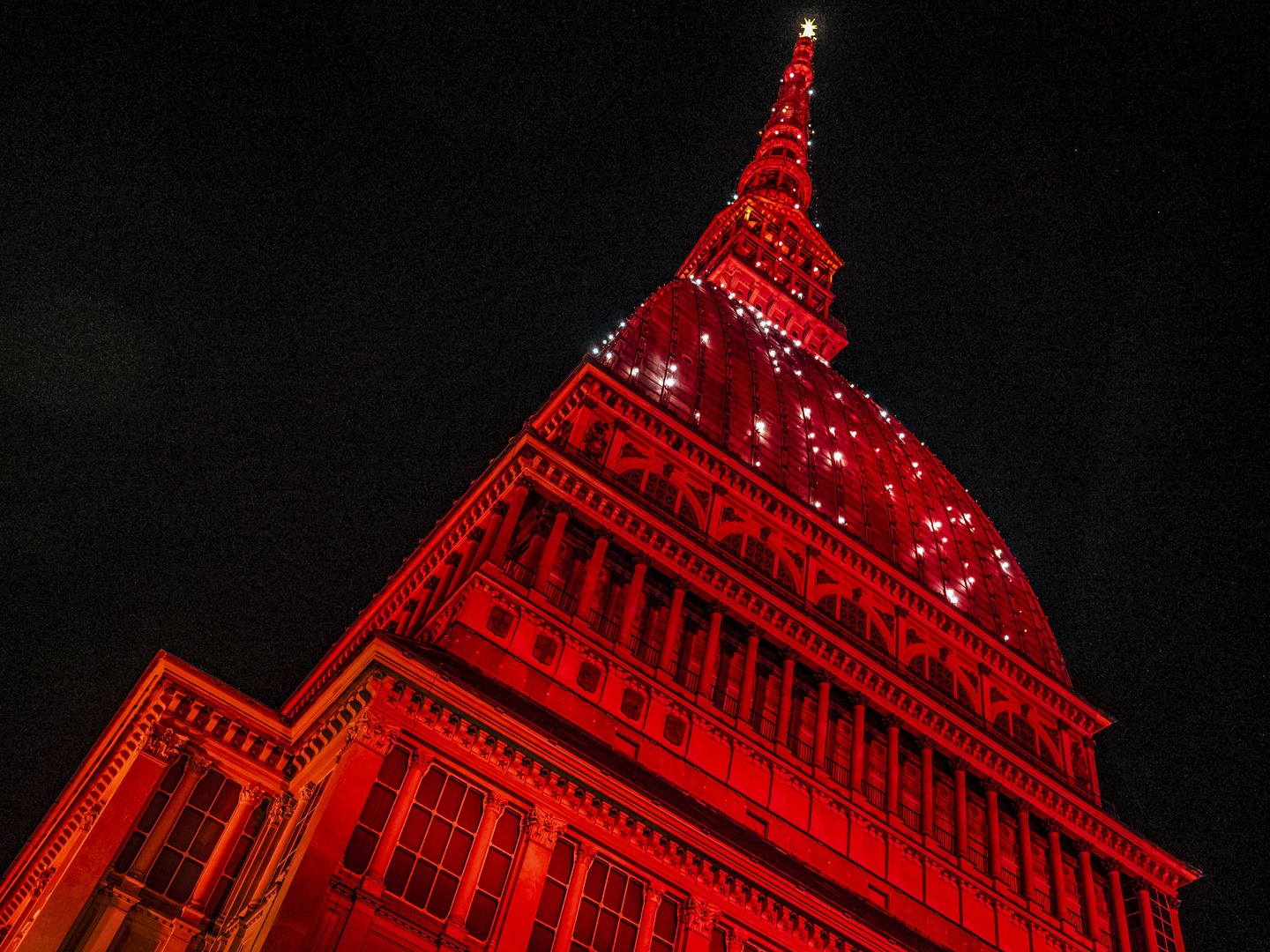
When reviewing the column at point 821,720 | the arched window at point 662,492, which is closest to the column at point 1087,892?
the column at point 821,720

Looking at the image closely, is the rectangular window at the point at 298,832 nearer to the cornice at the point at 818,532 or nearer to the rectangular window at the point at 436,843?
the rectangular window at the point at 436,843

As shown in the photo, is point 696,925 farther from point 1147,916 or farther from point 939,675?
point 939,675

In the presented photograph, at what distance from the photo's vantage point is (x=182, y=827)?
3000 centimetres

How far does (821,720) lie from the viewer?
140 feet

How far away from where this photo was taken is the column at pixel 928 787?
42250 millimetres

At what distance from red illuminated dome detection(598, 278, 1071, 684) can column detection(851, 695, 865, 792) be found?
10.3 m

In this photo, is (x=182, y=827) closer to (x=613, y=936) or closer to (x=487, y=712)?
(x=487, y=712)

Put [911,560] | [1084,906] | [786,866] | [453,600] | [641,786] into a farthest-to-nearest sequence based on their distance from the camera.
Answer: [911,560] < [1084,906] < [453,600] < [786,866] < [641,786]

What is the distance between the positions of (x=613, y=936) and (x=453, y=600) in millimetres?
11614

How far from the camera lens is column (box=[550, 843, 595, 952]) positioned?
2802 cm

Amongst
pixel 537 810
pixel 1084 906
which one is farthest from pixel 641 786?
pixel 1084 906

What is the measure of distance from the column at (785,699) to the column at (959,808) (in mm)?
7649

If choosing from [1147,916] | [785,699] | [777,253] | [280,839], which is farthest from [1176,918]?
[777,253]

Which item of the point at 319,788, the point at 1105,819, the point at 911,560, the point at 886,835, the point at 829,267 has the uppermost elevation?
the point at 829,267
